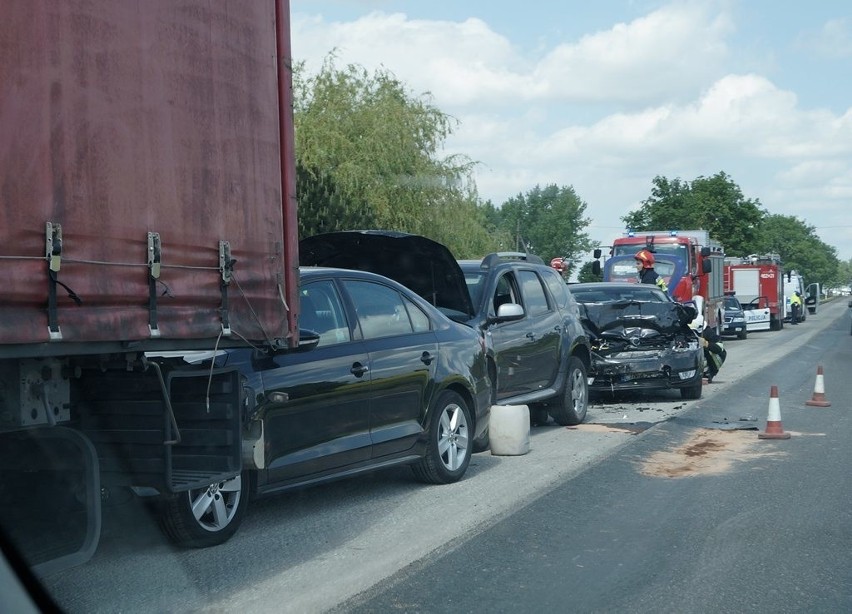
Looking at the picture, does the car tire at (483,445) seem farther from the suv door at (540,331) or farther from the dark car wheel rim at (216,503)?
the dark car wheel rim at (216,503)

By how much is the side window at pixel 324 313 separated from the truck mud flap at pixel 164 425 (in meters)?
1.67

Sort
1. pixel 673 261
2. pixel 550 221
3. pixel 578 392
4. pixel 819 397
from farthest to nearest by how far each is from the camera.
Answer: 1. pixel 550 221
2. pixel 673 261
3. pixel 819 397
4. pixel 578 392

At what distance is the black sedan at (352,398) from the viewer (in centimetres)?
698

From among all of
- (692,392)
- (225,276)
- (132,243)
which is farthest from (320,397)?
(692,392)

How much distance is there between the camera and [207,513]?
6.88 m

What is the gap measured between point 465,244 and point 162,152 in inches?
1307

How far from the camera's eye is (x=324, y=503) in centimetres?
841

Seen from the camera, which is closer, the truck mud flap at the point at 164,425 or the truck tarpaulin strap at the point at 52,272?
the truck tarpaulin strap at the point at 52,272

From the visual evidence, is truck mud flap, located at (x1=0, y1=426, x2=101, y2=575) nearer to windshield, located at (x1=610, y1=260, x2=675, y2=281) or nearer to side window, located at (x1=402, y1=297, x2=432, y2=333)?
side window, located at (x1=402, y1=297, x2=432, y2=333)

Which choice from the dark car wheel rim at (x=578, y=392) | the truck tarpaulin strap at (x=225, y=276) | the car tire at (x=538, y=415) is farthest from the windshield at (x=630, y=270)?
the truck tarpaulin strap at (x=225, y=276)

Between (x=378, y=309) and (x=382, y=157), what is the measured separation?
2649 cm

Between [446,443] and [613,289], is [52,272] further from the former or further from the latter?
[613,289]

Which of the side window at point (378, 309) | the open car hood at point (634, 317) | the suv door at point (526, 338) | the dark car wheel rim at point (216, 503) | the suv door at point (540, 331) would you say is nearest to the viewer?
the dark car wheel rim at point (216, 503)

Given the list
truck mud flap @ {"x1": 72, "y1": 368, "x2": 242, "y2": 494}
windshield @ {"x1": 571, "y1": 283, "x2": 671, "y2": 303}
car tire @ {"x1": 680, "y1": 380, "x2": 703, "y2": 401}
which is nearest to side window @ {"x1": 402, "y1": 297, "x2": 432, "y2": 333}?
truck mud flap @ {"x1": 72, "y1": 368, "x2": 242, "y2": 494}
